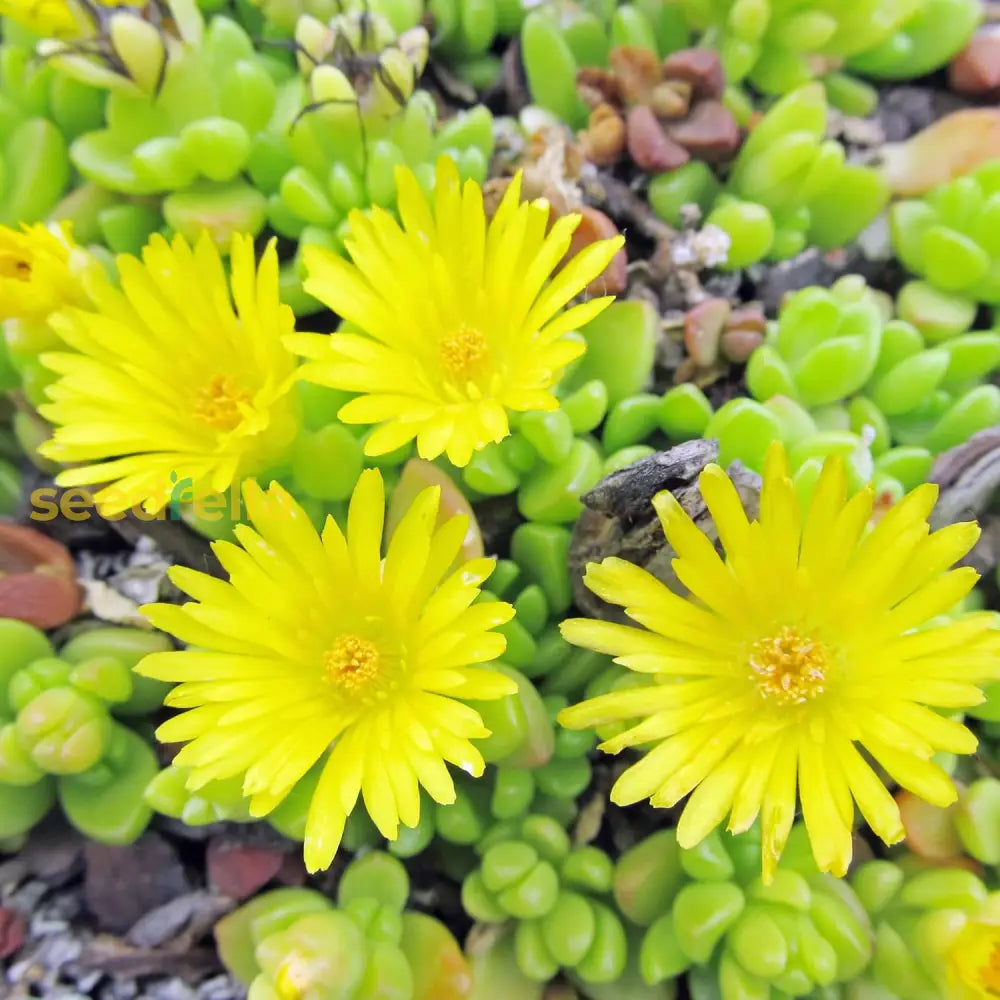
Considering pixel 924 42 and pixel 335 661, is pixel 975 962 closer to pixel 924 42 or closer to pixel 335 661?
pixel 335 661

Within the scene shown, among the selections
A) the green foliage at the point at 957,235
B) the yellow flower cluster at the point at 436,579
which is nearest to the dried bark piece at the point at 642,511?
the yellow flower cluster at the point at 436,579

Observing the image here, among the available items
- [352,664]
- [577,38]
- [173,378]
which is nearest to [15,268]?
[173,378]

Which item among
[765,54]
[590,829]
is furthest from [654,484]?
[765,54]

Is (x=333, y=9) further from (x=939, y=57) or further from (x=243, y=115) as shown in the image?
(x=939, y=57)

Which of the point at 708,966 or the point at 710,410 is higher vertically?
the point at 710,410

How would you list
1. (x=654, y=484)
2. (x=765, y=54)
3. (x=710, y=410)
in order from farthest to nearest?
(x=765, y=54) < (x=710, y=410) < (x=654, y=484)

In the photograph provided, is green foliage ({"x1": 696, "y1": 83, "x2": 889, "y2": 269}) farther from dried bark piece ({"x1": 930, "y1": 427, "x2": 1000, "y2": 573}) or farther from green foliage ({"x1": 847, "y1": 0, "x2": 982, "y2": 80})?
dried bark piece ({"x1": 930, "y1": 427, "x2": 1000, "y2": 573})

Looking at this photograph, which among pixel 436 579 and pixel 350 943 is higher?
pixel 436 579
